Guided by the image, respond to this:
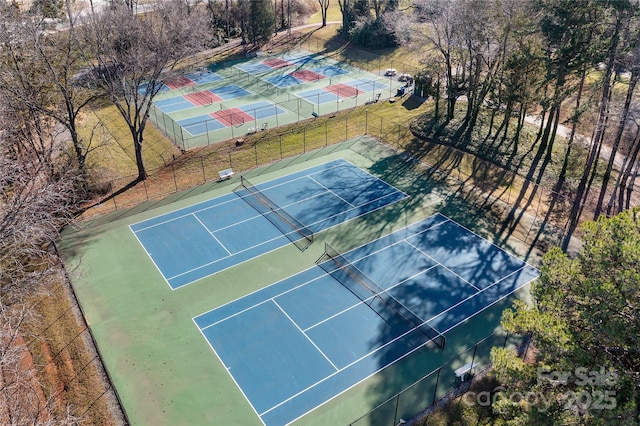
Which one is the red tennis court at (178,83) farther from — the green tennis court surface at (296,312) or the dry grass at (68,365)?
the dry grass at (68,365)

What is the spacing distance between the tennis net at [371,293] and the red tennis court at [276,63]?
34012 millimetres

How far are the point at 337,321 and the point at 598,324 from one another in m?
11.6

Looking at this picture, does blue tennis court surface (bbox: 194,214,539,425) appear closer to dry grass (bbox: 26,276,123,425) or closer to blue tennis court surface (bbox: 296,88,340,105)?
dry grass (bbox: 26,276,123,425)

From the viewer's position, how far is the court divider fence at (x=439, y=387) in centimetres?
1655

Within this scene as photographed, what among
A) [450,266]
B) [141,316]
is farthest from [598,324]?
[141,316]

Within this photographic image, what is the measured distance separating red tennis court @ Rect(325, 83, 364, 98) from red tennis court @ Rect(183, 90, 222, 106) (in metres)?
10.5

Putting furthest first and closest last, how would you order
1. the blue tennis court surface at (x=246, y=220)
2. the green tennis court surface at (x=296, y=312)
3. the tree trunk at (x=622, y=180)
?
1. the tree trunk at (x=622, y=180)
2. the blue tennis court surface at (x=246, y=220)
3. the green tennis court surface at (x=296, y=312)

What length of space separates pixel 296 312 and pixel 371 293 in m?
3.49

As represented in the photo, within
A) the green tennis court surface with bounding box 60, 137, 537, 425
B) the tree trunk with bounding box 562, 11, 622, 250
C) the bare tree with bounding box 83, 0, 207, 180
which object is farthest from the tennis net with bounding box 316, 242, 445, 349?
the bare tree with bounding box 83, 0, 207, 180

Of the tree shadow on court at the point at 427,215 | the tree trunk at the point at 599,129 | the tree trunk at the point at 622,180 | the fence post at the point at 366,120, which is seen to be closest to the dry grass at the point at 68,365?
the tree shadow on court at the point at 427,215

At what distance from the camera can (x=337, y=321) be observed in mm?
20547

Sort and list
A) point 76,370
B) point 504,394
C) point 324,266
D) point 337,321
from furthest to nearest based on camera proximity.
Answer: point 324,266 → point 337,321 → point 76,370 → point 504,394

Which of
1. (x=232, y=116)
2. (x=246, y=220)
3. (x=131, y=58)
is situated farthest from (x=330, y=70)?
(x=246, y=220)

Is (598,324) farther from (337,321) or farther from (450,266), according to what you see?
(450,266)
